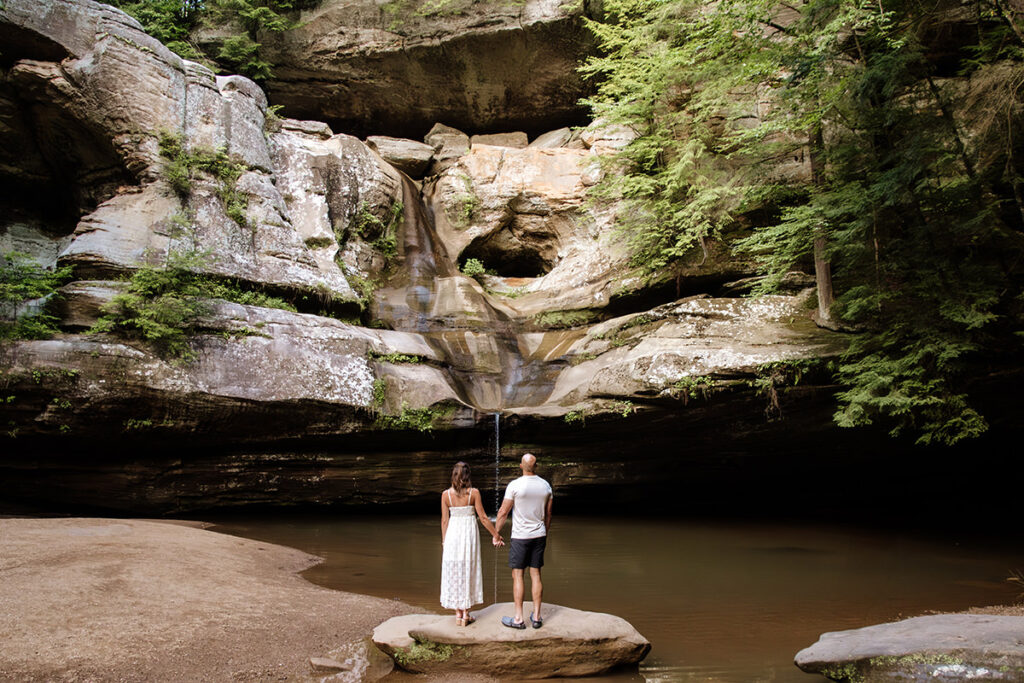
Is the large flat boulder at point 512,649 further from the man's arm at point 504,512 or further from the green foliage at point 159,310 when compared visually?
the green foliage at point 159,310

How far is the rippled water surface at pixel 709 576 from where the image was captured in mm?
5445

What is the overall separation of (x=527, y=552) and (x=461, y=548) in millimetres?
560

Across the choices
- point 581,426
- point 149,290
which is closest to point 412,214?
point 149,290

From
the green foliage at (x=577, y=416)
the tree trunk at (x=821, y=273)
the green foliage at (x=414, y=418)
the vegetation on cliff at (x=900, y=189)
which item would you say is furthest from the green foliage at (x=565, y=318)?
the tree trunk at (x=821, y=273)

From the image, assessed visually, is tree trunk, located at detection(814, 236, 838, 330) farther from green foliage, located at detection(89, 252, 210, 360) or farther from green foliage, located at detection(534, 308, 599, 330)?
green foliage, located at detection(89, 252, 210, 360)

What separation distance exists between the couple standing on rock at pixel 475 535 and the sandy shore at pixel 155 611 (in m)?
1.20

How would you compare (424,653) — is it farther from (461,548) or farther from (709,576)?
(709,576)

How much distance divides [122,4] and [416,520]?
64.0 feet

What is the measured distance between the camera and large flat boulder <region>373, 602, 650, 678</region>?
4426 millimetres

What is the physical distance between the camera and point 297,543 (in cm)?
992

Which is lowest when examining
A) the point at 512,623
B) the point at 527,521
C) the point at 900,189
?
the point at 512,623

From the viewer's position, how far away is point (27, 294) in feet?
33.5

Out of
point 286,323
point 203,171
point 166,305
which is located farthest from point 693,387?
point 203,171

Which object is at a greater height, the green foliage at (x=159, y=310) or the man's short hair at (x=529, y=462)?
the green foliage at (x=159, y=310)
